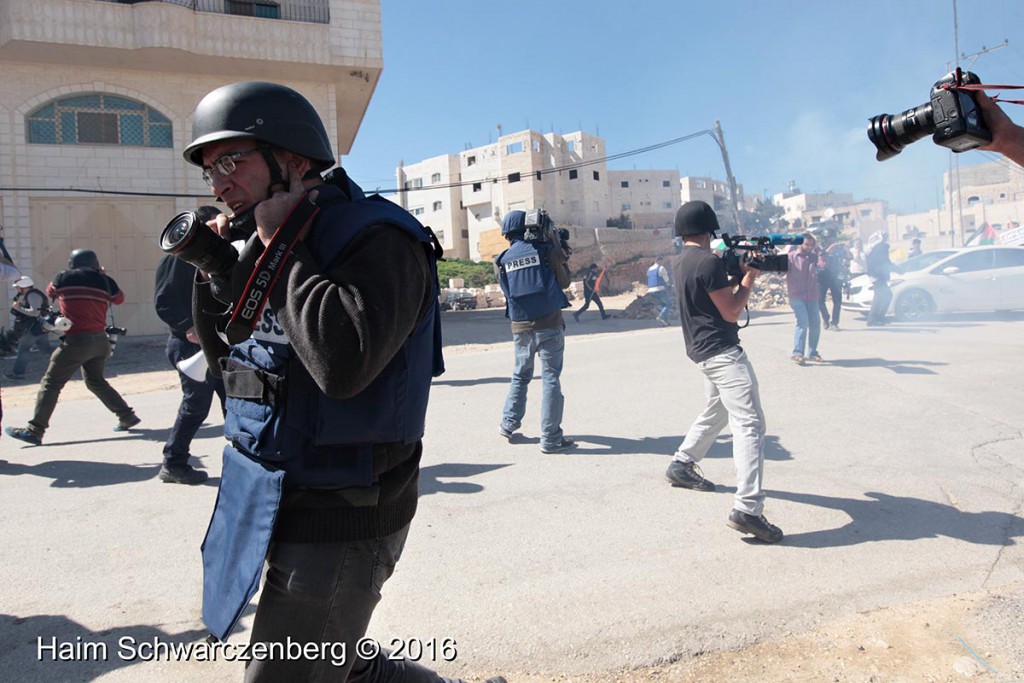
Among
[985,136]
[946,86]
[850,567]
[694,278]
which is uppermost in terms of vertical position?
[946,86]

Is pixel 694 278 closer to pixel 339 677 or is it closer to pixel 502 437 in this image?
pixel 502 437

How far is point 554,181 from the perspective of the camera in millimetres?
55812

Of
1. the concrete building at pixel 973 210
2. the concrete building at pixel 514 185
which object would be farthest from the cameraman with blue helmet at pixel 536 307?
the concrete building at pixel 973 210

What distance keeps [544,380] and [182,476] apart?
2.70 m

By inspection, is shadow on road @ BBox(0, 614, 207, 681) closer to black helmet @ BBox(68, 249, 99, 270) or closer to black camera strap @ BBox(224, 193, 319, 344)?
black camera strap @ BBox(224, 193, 319, 344)

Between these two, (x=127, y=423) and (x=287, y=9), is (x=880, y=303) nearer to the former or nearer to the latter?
(x=127, y=423)

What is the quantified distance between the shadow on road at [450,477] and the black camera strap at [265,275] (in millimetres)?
3046

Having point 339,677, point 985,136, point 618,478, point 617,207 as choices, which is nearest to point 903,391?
point 618,478

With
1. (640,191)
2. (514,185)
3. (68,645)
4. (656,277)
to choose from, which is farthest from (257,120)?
(640,191)

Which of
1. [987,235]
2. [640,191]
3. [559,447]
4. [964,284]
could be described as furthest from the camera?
[640,191]

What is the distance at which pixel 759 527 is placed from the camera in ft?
11.6

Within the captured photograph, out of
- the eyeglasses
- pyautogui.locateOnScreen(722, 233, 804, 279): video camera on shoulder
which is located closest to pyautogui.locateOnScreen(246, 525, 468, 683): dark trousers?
the eyeglasses

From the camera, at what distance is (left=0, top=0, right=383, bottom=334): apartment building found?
15023 mm

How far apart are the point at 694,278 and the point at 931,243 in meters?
62.4
